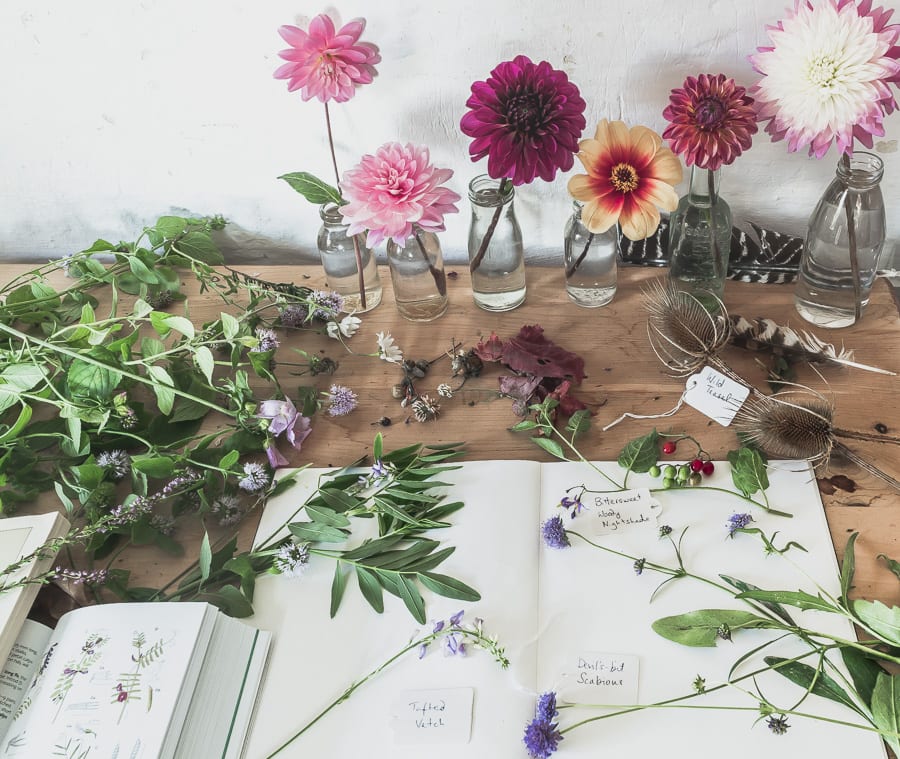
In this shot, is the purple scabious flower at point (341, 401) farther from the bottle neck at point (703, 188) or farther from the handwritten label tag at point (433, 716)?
the bottle neck at point (703, 188)

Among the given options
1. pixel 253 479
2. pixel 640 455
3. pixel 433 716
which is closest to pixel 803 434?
pixel 640 455

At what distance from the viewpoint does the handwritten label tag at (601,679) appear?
725 mm

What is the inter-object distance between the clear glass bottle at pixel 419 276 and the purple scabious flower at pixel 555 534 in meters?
0.41

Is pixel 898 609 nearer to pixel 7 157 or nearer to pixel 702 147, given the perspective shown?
pixel 702 147

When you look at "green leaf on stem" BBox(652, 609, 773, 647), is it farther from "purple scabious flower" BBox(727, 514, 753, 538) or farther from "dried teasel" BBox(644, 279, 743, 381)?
"dried teasel" BBox(644, 279, 743, 381)

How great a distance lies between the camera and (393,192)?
939 millimetres

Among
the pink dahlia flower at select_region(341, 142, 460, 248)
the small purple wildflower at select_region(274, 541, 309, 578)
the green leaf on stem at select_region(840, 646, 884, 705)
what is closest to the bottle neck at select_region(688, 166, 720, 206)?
the pink dahlia flower at select_region(341, 142, 460, 248)

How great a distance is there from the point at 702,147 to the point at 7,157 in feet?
3.34

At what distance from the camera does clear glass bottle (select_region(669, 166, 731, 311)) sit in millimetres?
1011

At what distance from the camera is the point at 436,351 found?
110 cm

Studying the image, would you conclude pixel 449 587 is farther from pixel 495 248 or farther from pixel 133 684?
pixel 495 248

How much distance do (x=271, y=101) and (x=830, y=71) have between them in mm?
Result: 707

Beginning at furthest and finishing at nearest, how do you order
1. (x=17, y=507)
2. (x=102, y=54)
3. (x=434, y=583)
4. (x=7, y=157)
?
(x=7, y=157)
(x=102, y=54)
(x=17, y=507)
(x=434, y=583)

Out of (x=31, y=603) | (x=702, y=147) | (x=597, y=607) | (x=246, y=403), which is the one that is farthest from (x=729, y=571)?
(x=31, y=603)
